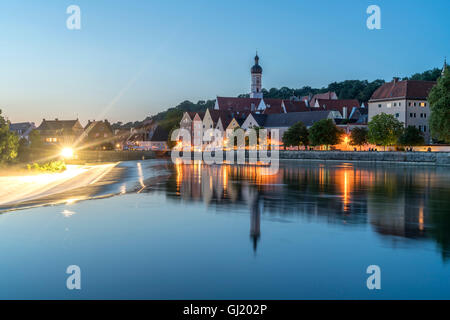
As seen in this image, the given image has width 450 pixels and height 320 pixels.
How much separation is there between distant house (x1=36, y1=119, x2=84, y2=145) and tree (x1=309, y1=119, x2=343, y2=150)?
8099 cm

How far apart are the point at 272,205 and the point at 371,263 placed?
38.3ft

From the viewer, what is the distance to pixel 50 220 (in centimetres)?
1852

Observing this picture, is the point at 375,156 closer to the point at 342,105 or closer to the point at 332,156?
the point at 332,156

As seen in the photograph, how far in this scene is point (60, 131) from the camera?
145750 mm

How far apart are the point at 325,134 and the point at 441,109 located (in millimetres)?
33724

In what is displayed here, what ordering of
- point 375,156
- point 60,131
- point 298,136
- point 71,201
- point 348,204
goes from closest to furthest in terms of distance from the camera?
point 348,204, point 71,201, point 375,156, point 298,136, point 60,131

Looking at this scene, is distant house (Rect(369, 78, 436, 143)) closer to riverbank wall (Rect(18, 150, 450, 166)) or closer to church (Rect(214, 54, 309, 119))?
riverbank wall (Rect(18, 150, 450, 166))

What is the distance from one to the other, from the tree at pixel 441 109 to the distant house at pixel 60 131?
110 meters

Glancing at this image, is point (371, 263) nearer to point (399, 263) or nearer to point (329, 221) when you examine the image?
point (399, 263)

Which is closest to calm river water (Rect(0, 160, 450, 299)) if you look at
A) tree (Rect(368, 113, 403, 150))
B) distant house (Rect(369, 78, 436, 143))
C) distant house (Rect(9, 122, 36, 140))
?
tree (Rect(368, 113, 403, 150))

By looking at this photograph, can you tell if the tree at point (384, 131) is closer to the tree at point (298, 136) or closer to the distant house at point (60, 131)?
the tree at point (298, 136)

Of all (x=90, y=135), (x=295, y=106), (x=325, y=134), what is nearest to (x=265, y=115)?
(x=295, y=106)

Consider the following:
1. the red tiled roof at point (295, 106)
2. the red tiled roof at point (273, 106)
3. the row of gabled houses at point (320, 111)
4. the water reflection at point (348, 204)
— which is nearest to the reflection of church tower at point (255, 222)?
the water reflection at point (348, 204)
